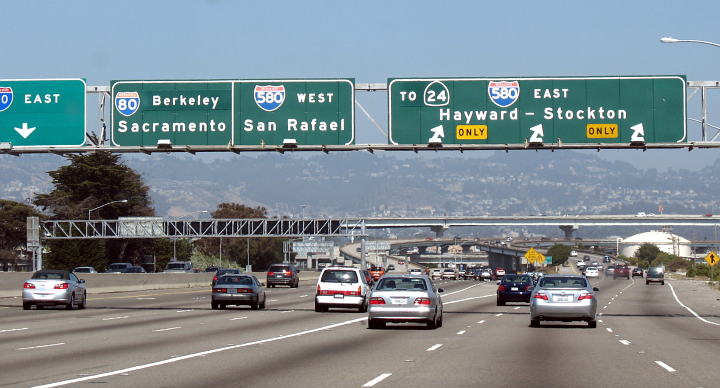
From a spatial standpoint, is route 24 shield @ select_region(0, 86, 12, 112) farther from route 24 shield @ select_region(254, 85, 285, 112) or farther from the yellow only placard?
the yellow only placard

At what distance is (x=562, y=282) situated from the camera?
31688 mm

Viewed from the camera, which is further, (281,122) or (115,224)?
(115,224)

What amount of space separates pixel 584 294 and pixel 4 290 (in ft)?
106

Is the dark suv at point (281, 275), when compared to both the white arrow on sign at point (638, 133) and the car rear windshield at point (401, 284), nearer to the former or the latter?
the white arrow on sign at point (638, 133)

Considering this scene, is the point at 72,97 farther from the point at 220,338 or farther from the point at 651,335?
the point at 651,335

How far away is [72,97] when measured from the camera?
38.3m

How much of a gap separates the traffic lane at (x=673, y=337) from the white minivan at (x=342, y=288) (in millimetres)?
8498

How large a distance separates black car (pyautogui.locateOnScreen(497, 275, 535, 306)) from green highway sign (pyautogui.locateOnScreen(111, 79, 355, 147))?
15.7m

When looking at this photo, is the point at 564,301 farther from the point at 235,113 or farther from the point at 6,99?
the point at 6,99

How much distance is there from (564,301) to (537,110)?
26.5ft

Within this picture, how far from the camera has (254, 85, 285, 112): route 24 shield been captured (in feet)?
124

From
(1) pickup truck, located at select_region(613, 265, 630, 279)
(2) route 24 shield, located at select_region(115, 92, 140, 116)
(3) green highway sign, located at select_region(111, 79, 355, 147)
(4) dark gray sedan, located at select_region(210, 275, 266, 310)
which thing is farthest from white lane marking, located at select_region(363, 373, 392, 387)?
(1) pickup truck, located at select_region(613, 265, 630, 279)

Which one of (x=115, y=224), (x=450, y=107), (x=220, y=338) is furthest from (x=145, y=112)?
(x=115, y=224)

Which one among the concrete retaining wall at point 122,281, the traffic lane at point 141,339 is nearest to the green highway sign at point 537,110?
the traffic lane at point 141,339
